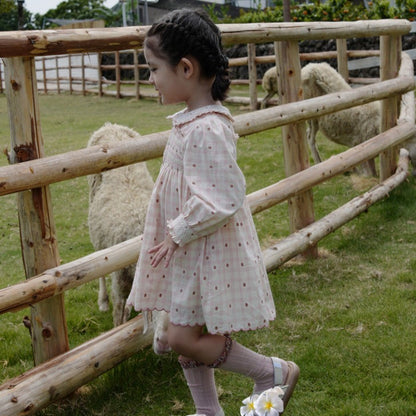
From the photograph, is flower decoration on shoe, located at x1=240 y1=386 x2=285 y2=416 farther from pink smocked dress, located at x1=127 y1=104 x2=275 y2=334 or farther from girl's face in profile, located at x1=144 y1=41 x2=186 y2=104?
girl's face in profile, located at x1=144 y1=41 x2=186 y2=104

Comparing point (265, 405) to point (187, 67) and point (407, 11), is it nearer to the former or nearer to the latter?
point (187, 67)

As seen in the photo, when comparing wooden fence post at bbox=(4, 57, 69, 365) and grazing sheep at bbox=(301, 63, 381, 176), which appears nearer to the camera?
wooden fence post at bbox=(4, 57, 69, 365)

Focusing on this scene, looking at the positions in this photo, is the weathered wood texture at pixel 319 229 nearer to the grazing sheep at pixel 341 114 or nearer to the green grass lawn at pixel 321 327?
the green grass lawn at pixel 321 327

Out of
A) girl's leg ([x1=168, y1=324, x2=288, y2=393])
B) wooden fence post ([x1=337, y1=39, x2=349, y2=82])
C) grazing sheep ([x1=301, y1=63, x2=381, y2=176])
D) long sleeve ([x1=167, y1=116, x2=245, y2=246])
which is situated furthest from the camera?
wooden fence post ([x1=337, y1=39, x2=349, y2=82])

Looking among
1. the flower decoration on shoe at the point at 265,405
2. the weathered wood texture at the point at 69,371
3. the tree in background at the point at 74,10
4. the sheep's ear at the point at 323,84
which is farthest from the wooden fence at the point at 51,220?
the tree in background at the point at 74,10

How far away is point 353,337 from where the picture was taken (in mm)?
3525

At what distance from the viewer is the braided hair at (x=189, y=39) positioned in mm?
2088

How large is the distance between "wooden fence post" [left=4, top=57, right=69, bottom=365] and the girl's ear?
845 mm

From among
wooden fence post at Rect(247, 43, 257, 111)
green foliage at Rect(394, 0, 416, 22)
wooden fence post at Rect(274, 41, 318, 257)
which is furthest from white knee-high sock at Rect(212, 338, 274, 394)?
green foliage at Rect(394, 0, 416, 22)

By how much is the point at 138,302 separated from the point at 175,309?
17 centimetres

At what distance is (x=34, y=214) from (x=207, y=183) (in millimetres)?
1021

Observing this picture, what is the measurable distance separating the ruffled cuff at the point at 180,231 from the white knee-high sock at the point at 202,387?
23.6 inches

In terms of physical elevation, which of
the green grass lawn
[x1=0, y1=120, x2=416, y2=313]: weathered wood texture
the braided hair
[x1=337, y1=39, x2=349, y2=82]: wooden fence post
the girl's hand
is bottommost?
the green grass lawn

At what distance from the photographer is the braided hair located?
2088 millimetres
